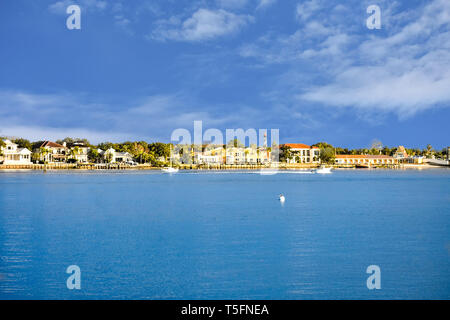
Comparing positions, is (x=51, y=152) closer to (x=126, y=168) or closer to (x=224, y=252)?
(x=126, y=168)

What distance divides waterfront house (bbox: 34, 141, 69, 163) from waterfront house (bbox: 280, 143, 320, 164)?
249 ft

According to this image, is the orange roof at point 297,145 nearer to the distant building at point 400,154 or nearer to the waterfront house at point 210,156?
the waterfront house at point 210,156

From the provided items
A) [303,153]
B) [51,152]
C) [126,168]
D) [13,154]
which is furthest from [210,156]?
[13,154]

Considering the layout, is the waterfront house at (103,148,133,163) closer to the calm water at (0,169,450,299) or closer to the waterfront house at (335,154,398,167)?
the waterfront house at (335,154,398,167)

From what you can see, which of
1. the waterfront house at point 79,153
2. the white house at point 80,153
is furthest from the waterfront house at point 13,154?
the white house at point 80,153

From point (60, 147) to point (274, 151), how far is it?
71262mm

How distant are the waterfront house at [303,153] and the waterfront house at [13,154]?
283 feet

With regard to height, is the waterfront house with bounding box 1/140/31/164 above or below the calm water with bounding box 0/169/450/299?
above

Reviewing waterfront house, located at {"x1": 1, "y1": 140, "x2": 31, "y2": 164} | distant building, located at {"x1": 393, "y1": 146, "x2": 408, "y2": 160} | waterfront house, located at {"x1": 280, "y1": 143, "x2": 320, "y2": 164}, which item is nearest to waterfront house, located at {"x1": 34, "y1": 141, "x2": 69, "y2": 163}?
waterfront house, located at {"x1": 1, "y1": 140, "x2": 31, "y2": 164}

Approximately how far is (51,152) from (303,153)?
85593 millimetres

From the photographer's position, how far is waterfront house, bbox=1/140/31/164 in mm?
119750

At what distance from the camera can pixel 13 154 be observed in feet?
398
